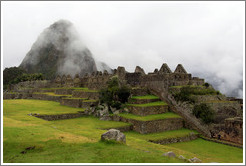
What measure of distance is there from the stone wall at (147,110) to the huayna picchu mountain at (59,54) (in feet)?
343

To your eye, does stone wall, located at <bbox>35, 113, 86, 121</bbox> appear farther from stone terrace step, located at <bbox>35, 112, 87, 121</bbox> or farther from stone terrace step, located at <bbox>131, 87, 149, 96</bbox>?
stone terrace step, located at <bbox>131, 87, 149, 96</bbox>

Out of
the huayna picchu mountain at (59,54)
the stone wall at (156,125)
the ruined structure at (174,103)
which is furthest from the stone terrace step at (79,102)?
the huayna picchu mountain at (59,54)

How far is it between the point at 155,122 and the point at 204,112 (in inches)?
225

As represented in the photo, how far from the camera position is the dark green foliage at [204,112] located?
22436mm

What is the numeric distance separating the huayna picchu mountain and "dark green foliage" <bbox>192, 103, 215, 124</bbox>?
108322 millimetres

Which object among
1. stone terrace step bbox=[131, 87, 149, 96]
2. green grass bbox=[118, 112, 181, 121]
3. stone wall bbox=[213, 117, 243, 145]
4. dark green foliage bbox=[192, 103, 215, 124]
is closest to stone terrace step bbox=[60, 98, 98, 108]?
stone terrace step bbox=[131, 87, 149, 96]

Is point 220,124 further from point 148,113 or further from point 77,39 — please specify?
point 77,39

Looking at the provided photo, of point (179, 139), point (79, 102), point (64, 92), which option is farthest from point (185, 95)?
point (64, 92)

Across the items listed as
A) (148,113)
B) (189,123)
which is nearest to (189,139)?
(189,123)

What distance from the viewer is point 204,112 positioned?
22.8 metres

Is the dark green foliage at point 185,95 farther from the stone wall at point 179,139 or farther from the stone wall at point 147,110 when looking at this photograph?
the stone wall at point 179,139

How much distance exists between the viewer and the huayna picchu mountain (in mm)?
135750

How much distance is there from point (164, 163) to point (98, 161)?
2.87 meters

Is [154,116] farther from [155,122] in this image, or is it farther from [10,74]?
[10,74]
